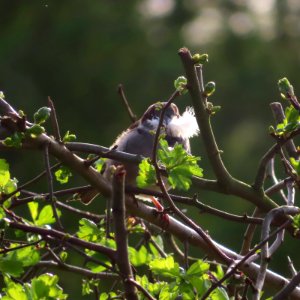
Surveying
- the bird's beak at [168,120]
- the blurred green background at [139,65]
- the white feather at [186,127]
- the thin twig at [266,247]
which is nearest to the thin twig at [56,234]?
the thin twig at [266,247]

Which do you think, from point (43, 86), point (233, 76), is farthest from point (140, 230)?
point (233, 76)

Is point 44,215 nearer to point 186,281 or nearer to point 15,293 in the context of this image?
point 15,293

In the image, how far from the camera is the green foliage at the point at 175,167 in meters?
1.67

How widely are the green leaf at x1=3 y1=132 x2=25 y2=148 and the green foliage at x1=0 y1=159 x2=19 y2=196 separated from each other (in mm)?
88

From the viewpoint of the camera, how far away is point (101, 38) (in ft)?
32.7

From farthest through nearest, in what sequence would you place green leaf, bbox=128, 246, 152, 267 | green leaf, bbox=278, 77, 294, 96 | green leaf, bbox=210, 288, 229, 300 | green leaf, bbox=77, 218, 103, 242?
green leaf, bbox=128, 246, 152, 267 < green leaf, bbox=77, 218, 103, 242 < green leaf, bbox=278, 77, 294, 96 < green leaf, bbox=210, 288, 229, 300

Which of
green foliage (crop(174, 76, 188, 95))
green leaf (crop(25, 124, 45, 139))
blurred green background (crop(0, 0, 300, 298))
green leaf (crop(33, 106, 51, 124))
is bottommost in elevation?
blurred green background (crop(0, 0, 300, 298))

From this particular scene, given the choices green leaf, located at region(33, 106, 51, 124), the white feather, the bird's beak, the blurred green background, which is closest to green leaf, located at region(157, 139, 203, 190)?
green leaf, located at region(33, 106, 51, 124)

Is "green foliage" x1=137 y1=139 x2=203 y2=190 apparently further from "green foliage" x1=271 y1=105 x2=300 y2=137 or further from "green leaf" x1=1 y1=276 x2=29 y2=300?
"green leaf" x1=1 y1=276 x2=29 y2=300

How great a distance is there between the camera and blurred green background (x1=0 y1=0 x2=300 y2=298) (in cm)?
867

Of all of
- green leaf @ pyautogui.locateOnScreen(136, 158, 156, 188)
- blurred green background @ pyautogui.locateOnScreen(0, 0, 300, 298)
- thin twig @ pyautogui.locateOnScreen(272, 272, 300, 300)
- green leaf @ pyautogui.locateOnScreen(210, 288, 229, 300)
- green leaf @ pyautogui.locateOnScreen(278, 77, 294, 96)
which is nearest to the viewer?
thin twig @ pyautogui.locateOnScreen(272, 272, 300, 300)

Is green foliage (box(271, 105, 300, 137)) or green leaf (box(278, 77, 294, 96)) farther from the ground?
green leaf (box(278, 77, 294, 96))

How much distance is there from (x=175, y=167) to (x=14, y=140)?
34cm

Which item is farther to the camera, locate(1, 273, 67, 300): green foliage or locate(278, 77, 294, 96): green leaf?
locate(278, 77, 294, 96): green leaf
